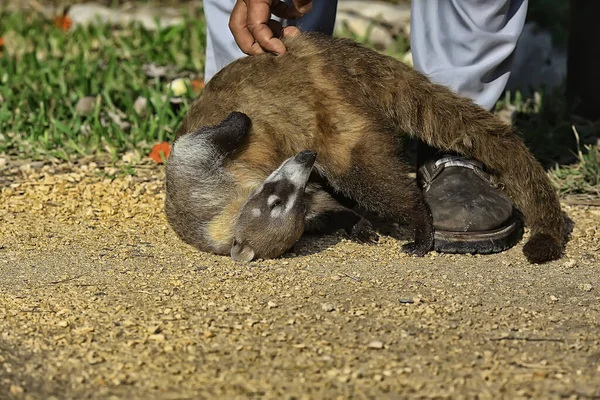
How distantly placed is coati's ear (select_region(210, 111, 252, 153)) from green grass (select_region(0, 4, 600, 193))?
1472mm

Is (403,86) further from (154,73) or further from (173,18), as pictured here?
(173,18)

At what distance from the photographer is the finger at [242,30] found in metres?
4.50

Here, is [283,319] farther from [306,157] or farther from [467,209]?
[467,209]

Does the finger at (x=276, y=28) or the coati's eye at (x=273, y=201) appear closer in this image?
the coati's eye at (x=273, y=201)

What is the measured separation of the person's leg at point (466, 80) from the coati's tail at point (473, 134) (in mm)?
126

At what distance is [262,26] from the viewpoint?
4426mm

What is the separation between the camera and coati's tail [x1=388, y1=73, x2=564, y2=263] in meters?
4.48

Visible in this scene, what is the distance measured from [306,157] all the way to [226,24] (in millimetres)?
1131

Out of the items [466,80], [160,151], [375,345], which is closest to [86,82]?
[160,151]

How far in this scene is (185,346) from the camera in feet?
10.5

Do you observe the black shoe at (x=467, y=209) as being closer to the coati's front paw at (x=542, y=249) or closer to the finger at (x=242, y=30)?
the coati's front paw at (x=542, y=249)

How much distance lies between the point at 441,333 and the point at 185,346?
2.94 feet

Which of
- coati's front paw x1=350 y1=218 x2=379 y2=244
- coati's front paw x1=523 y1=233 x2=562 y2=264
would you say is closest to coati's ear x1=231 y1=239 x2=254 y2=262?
coati's front paw x1=350 y1=218 x2=379 y2=244

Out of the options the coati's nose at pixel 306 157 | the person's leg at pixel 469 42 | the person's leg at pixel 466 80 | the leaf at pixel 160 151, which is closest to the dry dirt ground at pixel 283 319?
the person's leg at pixel 466 80
